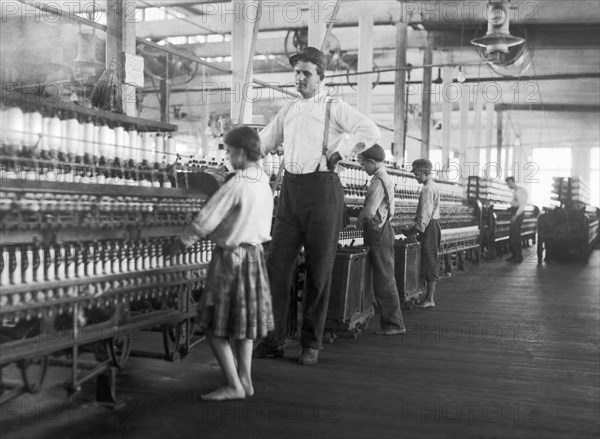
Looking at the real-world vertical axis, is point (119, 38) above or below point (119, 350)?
above

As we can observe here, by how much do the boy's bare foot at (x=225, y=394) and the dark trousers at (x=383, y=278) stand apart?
7.69 ft

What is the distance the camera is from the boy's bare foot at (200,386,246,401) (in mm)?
3560

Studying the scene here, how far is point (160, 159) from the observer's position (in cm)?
393

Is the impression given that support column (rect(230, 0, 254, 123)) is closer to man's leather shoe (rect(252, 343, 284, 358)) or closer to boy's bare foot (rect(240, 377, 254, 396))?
man's leather shoe (rect(252, 343, 284, 358))

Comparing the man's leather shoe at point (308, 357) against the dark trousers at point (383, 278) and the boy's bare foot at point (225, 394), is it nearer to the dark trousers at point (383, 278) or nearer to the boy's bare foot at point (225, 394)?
the boy's bare foot at point (225, 394)

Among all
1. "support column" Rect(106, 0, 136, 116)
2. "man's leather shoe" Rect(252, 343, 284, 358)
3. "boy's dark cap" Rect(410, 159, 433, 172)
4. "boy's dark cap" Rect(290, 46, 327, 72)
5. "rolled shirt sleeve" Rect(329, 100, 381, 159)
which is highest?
"support column" Rect(106, 0, 136, 116)

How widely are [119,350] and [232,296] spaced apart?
686mm

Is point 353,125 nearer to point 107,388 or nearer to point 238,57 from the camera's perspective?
point 107,388

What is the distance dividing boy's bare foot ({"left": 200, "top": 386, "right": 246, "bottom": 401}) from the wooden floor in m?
0.04

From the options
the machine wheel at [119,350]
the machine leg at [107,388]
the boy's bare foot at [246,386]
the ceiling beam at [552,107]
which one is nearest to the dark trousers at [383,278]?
the boy's bare foot at [246,386]

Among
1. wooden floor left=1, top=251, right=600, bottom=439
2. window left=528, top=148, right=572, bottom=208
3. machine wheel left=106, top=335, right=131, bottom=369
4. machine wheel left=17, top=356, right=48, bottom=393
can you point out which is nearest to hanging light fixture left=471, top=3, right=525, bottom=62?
wooden floor left=1, top=251, right=600, bottom=439

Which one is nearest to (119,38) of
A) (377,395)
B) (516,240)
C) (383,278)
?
(383,278)

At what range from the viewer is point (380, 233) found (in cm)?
573

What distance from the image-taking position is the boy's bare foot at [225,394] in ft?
11.7
